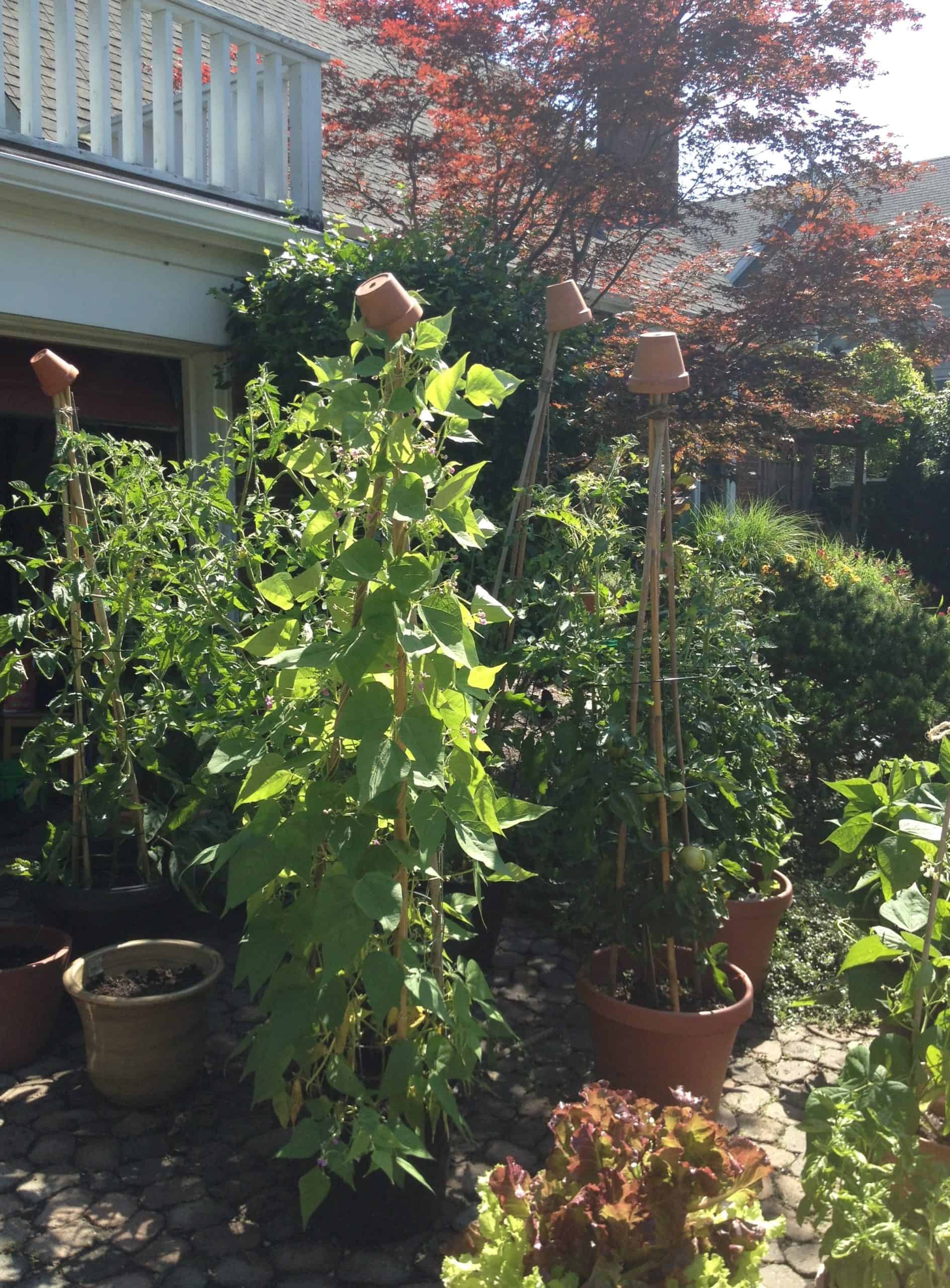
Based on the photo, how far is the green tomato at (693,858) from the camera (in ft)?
9.57

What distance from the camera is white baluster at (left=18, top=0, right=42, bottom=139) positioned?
15.1ft

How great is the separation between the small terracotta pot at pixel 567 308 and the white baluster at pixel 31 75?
100 inches

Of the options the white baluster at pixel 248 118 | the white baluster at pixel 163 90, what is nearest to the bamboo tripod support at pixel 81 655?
the white baluster at pixel 163 90

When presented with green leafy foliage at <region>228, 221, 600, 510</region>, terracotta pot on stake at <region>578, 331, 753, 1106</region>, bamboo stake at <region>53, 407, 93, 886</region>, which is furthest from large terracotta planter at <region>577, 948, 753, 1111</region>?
green leafy foliage at <region>228, 221, 600, 510</region>

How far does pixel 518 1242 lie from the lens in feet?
6.03

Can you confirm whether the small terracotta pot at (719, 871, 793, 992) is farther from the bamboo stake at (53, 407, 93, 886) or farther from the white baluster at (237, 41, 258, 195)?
the white baluster at (237, 41, 258, 195)

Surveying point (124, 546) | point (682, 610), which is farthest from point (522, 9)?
point (124, 546)

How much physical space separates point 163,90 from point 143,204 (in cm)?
84

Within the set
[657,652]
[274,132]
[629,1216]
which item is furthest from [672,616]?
[274,132]

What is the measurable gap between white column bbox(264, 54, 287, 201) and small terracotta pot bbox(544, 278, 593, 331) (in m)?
2.80

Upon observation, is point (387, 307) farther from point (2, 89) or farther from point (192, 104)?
point (192, 104)

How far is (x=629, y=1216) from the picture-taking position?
5.83 feet

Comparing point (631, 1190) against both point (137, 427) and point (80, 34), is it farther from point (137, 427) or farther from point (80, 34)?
point (80, 34)

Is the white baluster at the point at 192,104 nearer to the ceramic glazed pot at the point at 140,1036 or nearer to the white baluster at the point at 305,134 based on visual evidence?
the white baluster at the point at 305,134
